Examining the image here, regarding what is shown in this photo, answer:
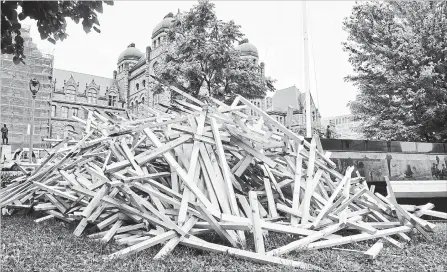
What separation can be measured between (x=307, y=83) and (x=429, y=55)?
19.1 ft

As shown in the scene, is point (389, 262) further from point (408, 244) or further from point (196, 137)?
point (196, 137)

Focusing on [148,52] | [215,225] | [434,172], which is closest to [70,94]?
[148,52]

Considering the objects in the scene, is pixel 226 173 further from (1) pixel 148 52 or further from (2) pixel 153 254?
(1) pixel 148 52

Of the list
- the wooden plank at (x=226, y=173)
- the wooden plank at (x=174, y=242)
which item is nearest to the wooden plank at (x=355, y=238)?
the wooden plank at (x=226, y=173)

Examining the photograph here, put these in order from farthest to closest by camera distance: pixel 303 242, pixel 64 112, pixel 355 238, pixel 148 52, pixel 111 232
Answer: pixel 64 112, pixel 148 52, pixel 355 238, pixel 111 232, pixel 303 242

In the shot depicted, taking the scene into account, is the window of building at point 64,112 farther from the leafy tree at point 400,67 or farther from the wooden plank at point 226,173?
the wooden plank at point 226,173

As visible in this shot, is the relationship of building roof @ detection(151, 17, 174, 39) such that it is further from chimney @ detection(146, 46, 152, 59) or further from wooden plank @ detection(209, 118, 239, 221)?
wooden plank @ detection(209, 118, 239, 221)

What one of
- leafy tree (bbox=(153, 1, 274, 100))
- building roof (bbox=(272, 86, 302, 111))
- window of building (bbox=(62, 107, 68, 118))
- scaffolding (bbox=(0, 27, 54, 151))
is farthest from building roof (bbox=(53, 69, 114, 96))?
leafy tree (bbox=(153, 1, 274, 100))

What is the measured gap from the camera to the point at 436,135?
16.5 meters

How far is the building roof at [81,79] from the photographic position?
5706cm

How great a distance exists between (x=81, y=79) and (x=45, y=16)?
207ft

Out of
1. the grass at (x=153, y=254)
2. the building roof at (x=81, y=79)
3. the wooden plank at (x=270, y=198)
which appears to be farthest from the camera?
the building roof at (x=81, y=79)

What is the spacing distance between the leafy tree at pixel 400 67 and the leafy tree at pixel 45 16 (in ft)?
51.8

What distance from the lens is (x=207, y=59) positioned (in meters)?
21.1
